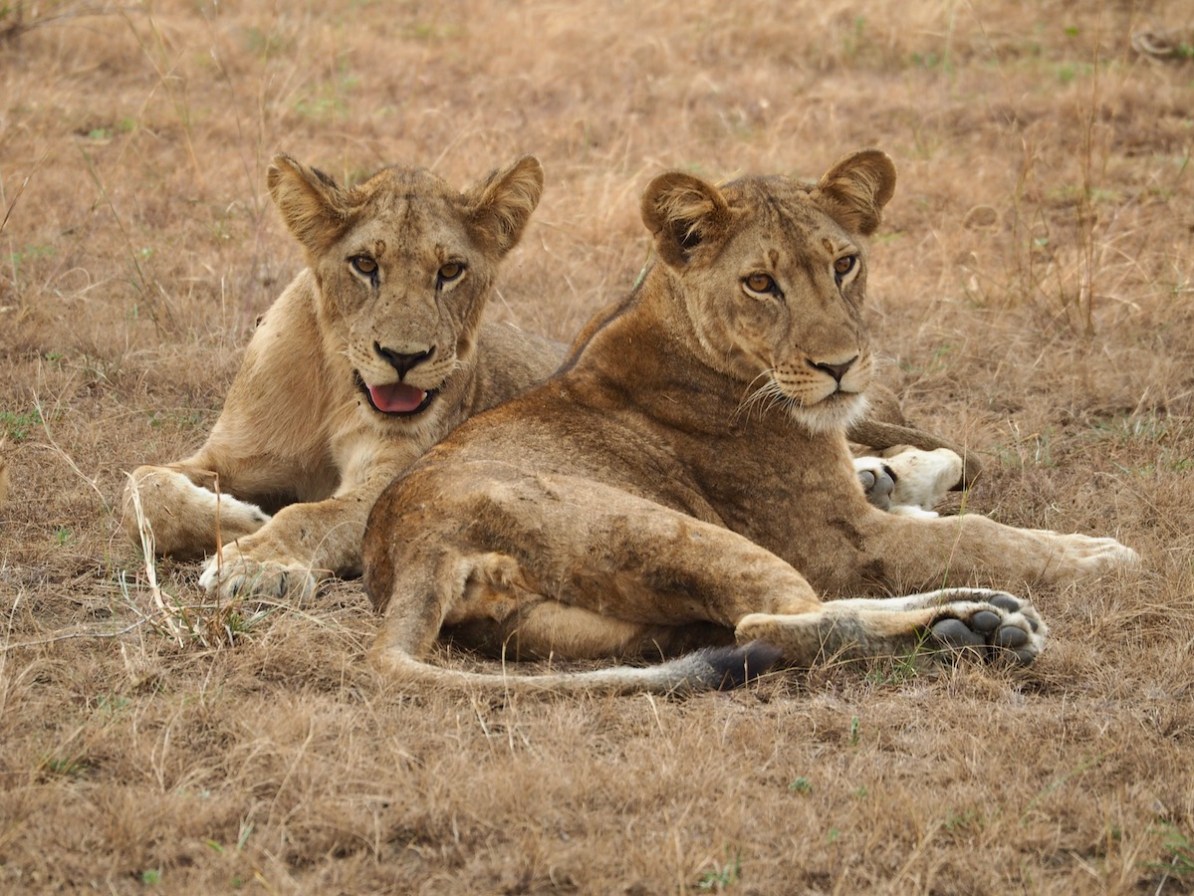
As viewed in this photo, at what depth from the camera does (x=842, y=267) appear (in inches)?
199

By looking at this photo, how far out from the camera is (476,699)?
390 centimetres

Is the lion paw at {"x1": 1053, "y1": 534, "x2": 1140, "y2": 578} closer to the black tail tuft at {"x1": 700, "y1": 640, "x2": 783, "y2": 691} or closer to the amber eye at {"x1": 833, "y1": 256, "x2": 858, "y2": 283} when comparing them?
the amber eye at {"x1": 833, "y1": 256, "x2": 858, "y2": 283}

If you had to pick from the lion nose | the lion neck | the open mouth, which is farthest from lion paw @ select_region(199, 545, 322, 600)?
the lion nose

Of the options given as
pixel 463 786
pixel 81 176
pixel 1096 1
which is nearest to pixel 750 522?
pixel 463 786

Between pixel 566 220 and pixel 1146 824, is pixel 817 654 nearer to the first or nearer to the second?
pixel 1146 824

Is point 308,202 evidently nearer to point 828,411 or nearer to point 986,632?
point 828,411

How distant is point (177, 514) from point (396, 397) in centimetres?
81

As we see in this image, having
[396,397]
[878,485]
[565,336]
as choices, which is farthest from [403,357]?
[565,336]

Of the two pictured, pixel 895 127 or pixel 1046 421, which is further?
pixel 895 127

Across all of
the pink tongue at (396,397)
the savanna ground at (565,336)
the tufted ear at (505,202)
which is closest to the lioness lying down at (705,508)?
the savanna ground at (565,336)

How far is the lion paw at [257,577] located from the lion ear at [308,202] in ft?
3.99

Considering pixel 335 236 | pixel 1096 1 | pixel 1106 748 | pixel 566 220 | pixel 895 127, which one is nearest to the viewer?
pixel 1106 748

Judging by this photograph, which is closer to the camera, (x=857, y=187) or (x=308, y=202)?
(x=857, y=187)

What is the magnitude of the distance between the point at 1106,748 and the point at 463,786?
4.83ft
